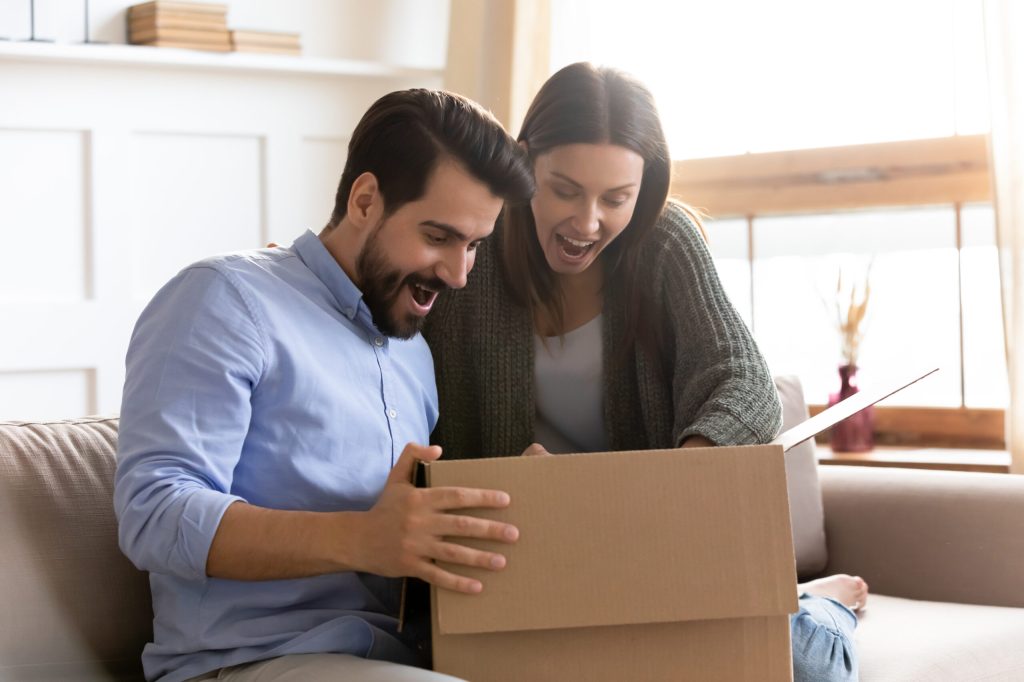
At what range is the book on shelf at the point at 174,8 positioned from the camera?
10.8 feet

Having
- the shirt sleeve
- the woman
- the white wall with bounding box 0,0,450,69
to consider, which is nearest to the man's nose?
the woman

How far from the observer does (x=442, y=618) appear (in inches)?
49.3

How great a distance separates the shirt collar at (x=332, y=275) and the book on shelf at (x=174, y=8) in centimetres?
196

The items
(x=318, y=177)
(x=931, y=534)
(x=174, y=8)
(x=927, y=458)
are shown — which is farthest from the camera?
(x=318, y=177)

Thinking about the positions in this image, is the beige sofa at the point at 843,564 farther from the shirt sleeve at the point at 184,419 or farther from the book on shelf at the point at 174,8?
the book on shelf at the point at 174,8

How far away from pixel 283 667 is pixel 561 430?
73cm

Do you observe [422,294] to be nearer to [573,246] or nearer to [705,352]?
[573,246]

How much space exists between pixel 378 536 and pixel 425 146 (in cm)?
50

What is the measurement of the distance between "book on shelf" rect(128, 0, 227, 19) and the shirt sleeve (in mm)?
2085

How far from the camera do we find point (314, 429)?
4.79 ft

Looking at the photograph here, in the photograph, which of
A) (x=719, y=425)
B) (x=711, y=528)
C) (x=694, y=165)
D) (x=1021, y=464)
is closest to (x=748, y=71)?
(x=694, y=165)

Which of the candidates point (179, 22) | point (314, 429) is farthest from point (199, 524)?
point (179, 22)

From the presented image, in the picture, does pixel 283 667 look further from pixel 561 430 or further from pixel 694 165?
pixel 694 165

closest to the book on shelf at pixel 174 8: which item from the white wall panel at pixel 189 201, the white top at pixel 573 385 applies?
the white wall panel at pixel 189 201
